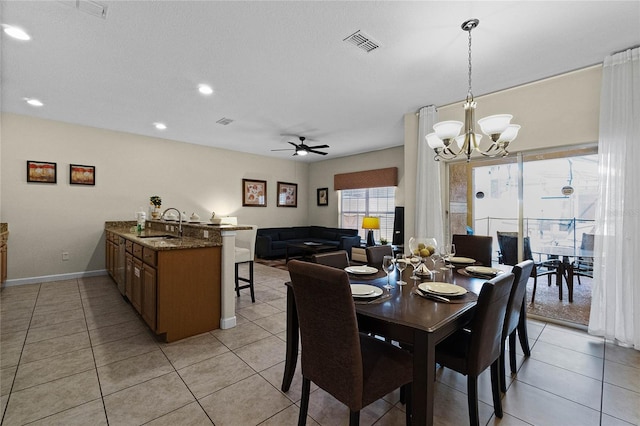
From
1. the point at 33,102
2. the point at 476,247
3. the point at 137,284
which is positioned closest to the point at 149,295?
the point at 137,284

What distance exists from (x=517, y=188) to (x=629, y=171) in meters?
1.02

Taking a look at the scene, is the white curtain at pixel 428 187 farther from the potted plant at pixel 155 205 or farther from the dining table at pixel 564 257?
the potted plant at pixel 155 205

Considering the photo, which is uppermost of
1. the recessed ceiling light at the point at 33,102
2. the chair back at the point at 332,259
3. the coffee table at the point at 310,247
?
the recessed ceiling light at the point at 33,102

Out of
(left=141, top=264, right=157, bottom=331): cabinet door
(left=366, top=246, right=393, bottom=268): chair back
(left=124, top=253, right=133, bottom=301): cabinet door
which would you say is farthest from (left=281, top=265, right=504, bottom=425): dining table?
(left=124, top=253, right=133, bottom=301): cabinet door

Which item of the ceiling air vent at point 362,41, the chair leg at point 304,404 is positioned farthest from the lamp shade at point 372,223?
the chair leg at point 304,404

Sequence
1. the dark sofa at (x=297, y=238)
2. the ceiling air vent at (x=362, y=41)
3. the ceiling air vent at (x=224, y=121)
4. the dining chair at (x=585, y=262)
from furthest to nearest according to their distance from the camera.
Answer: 1. the dark sofa at (x=297, y=238)
2. the ceiling air vent at (x=224, y=121)
3. the dining chair at (x=585, y=262)
4. the ceiling air vent at (x=362, y=41)

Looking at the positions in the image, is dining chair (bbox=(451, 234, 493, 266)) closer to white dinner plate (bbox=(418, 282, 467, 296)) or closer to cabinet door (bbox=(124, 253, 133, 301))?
white dinner plate (bbox=(418, 282, 467, 296))

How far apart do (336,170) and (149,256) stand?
5663 millimetres

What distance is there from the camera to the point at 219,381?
2051 millimetres

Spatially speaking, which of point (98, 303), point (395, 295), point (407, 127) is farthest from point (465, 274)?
point (98, 303)

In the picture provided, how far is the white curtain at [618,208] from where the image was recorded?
2.56 meters

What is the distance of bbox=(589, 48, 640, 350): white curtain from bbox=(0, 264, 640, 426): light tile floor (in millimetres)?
252

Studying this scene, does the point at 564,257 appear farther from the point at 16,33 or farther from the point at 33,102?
the point at 33,102

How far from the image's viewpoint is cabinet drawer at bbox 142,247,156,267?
2.63 meters
